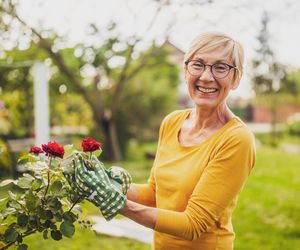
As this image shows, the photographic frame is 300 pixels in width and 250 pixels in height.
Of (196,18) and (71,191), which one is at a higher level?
(196,18)

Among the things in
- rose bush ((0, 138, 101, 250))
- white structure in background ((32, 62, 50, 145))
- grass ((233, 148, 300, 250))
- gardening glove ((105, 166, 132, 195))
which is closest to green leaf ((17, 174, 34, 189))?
rose bush ((0, 138, 101, 250))

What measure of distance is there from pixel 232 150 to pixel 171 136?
0.39m

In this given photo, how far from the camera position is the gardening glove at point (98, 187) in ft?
5.03

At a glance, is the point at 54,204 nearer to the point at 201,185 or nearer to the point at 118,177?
the point at 118,177

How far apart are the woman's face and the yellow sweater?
0.11 meters

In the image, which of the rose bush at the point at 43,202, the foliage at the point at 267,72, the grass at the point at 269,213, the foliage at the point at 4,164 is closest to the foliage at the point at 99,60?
the foliage at the point at 4,164

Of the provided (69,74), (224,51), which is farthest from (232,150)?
(69,74)

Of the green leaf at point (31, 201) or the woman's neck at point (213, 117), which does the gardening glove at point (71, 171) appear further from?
the woman's neck at point (213, 117)

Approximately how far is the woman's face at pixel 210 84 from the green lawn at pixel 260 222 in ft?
5.95

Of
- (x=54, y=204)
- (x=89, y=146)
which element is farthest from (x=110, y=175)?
(x=54, y=204)

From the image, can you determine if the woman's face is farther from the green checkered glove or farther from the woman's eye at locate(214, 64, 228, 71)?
the green checkered glove

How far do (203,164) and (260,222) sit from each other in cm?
468

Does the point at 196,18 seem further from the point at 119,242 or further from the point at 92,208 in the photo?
the point at 119,242

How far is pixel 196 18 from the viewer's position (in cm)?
1008
